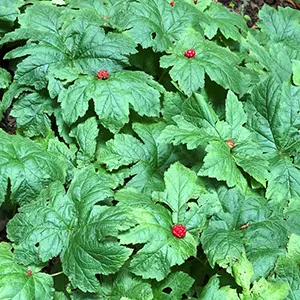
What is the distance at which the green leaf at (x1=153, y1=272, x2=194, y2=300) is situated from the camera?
8.79 feet

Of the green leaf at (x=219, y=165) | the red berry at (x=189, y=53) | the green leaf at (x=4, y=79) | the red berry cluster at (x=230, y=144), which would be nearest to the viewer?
the green leaf at (x=219, y=165)

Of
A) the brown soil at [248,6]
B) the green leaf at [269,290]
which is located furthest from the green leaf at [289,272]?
the brown soil at [248,6]

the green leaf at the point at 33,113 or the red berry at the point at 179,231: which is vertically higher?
the green leaf at the point at 33,113

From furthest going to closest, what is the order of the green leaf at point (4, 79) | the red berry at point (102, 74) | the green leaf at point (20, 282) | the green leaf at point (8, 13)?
1. the green leaf at point (8, 13)
2. the green leaf at point (4, 79)
3. the red berry at point (102, 74)
4. the green leaf at point (20, 282)

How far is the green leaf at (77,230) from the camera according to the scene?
2564 mm

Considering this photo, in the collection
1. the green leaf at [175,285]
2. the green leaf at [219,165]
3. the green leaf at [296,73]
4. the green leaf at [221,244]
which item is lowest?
the green leaf at [175,285]

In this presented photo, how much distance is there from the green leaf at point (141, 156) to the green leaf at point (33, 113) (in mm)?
499

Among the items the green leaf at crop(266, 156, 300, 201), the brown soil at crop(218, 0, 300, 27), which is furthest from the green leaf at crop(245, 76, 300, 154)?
the brown soil at crop(218, 0, 300, 27)

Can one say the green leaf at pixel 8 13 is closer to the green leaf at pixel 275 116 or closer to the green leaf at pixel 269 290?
the green leaf at pixel 275 116

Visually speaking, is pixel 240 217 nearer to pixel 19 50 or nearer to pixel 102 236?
pixel 102 236

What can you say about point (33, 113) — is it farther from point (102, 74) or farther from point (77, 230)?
point (77, 230)

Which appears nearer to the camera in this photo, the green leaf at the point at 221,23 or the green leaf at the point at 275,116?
the green leaf at the point at 275,116

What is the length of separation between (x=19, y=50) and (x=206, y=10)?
1621mm

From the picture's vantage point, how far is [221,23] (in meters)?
3.88
